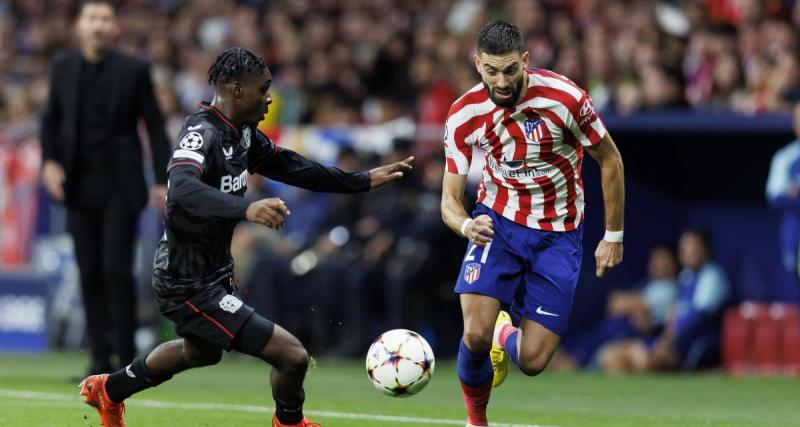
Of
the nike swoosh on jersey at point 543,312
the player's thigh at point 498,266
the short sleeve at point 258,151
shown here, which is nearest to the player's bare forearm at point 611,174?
the player's thigh at point 498,266

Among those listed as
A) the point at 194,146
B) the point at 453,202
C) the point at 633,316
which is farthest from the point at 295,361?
the point at 633,316

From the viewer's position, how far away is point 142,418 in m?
8.67

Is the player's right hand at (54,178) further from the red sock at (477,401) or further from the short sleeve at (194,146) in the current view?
the red sock at (477,401)

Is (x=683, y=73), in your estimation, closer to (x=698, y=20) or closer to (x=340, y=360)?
(x=698, y=20)

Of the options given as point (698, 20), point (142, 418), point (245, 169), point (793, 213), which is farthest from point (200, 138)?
point (698, 20)

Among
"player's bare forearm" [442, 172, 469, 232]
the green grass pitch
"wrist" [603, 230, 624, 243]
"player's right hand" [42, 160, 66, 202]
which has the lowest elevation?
the green grass pitch

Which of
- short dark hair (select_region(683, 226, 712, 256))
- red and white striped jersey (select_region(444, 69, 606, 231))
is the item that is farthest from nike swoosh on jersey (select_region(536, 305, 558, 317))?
short dark hair (select_region(683, 226, 712, 256))

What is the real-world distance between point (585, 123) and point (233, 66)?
6.16 feet

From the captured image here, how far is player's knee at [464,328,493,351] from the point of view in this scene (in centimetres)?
771

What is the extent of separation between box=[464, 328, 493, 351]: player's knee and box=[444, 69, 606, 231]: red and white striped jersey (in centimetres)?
67

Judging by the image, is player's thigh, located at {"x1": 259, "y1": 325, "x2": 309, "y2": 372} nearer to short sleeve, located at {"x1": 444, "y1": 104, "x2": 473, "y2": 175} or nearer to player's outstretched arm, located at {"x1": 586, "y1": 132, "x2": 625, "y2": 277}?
short sleeve, located at {"x1": 444, "y1": 104, "x2": 473, "y2": 175}

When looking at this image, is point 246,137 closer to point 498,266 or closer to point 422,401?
point 498,266

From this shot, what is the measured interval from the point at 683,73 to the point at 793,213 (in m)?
2.17

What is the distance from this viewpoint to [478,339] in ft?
25.3
